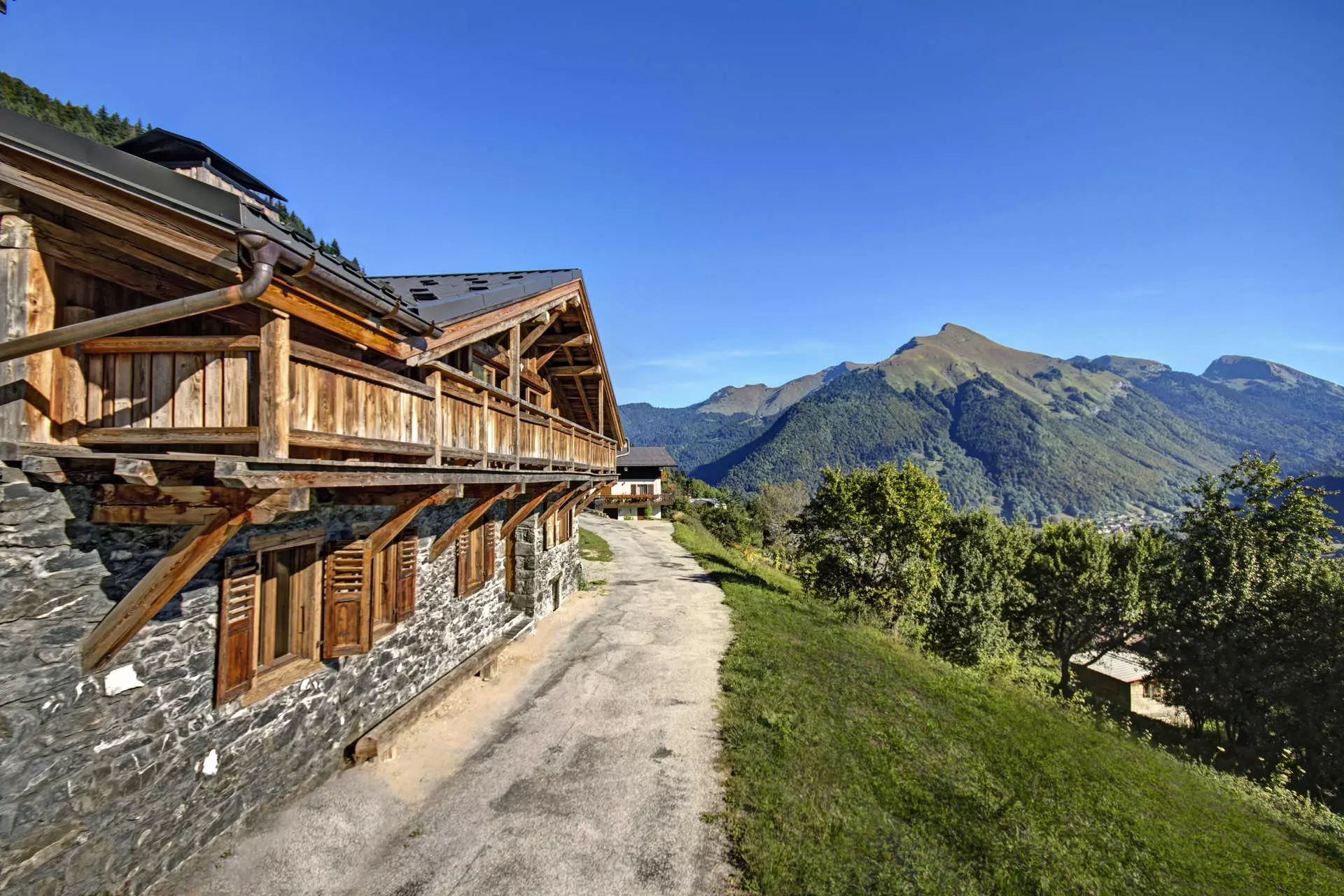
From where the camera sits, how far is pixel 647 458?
5738cm

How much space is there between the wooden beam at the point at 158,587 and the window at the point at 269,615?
3.93 ft

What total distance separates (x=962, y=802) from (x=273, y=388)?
9753mm

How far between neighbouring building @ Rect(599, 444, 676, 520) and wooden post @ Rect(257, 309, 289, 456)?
163 ft

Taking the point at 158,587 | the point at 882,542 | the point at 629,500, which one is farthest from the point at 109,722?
the point at 629,500

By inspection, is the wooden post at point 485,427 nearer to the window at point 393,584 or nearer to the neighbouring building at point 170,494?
the neighbouring building at point 170,494

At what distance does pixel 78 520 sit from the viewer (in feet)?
15.5

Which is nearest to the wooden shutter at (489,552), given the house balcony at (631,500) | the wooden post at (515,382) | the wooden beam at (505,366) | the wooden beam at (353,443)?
the wooden post at (515,382)

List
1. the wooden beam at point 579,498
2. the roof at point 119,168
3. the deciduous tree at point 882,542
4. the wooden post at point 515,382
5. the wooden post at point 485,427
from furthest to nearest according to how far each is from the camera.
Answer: the deciduous tree at point 882,542 < the wooden beam at point 579,498 < the wooden post at point 515,382 < the wooden post at point 485,427 < the roof at point 119,168

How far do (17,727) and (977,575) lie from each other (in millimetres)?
23611

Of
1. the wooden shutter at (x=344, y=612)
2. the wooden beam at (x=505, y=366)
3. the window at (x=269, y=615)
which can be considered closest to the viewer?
the window at (x=269, y=615)

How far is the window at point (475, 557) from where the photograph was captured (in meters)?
11.8

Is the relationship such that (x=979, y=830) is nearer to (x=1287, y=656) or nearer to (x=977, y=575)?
(x=977, y=575)

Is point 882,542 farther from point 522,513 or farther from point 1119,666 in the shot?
point 1119,666

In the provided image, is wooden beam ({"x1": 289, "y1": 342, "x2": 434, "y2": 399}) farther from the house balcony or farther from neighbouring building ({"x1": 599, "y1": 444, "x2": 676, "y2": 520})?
the house balcony
